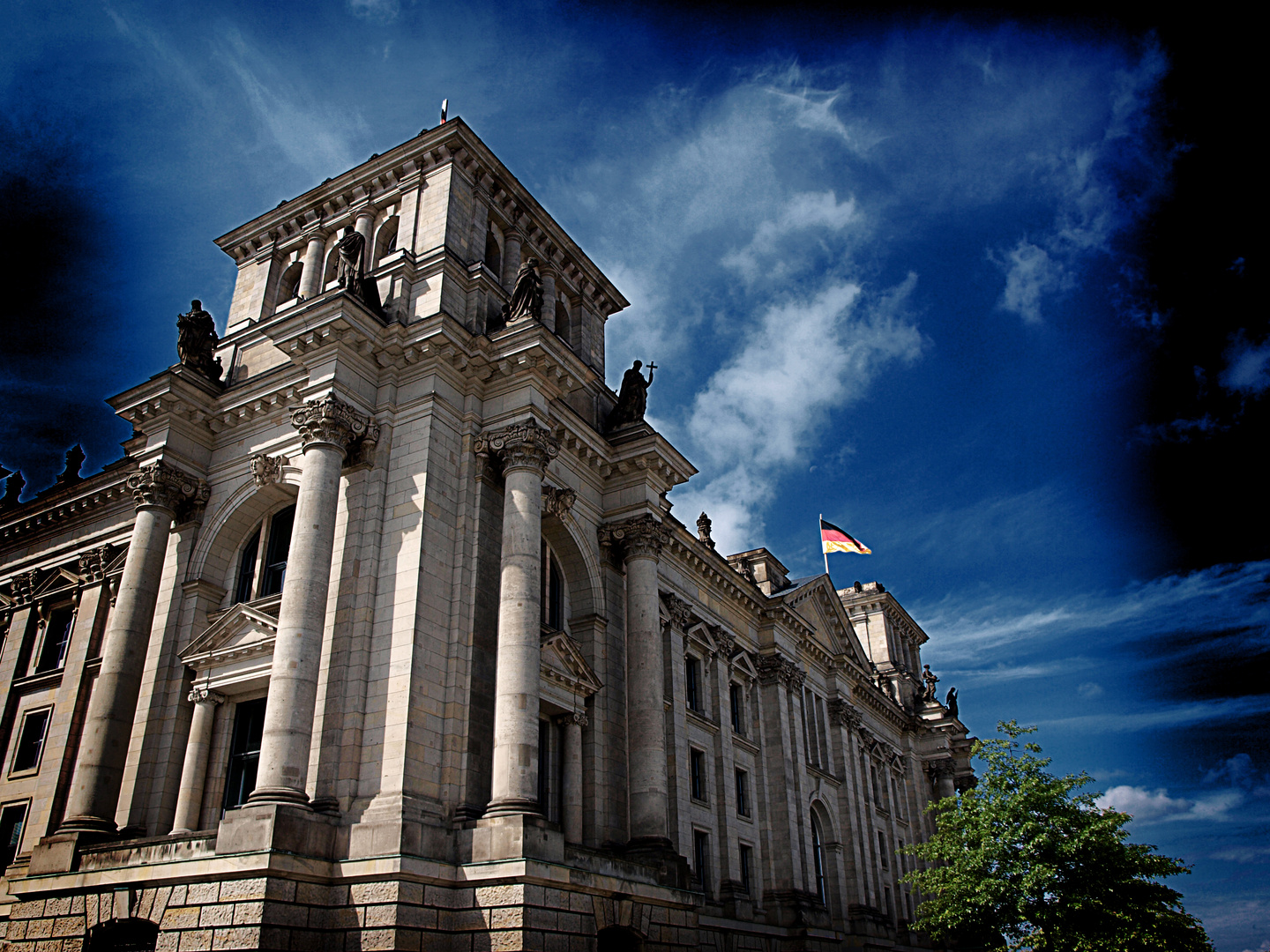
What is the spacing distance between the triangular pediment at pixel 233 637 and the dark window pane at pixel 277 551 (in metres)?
1.30

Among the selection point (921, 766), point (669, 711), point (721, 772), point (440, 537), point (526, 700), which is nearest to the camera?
point (526, 700)

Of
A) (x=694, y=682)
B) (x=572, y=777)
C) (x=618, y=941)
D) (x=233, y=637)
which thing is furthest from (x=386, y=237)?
(x=618, y=941)

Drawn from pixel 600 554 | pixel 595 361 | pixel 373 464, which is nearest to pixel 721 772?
pixel 600 554

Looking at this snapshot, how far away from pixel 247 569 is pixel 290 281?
10783 mm

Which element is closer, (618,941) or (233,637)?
(618,941)

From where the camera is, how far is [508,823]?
795 inches

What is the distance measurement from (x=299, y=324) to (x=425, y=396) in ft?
12.2

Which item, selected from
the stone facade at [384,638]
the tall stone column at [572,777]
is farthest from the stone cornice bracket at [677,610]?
the tall stone column at [572,777]

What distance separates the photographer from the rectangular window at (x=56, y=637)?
3191cm

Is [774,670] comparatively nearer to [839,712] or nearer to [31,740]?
[839,712]

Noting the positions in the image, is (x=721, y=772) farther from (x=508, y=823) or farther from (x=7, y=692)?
(x=7, y=692)

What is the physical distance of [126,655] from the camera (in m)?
24.6

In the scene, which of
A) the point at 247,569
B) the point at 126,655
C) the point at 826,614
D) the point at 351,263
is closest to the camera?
the point at 126,655

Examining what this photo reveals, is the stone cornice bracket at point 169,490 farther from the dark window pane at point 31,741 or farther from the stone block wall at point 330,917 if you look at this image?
the stone block wall at point 330,917
